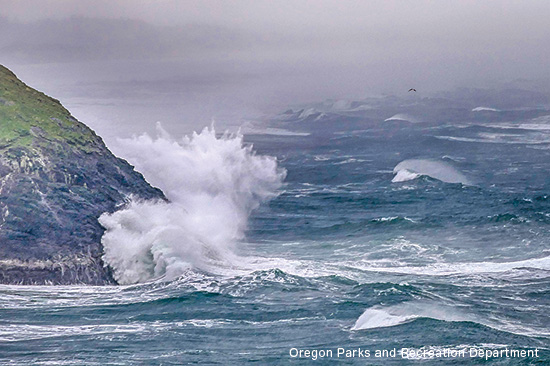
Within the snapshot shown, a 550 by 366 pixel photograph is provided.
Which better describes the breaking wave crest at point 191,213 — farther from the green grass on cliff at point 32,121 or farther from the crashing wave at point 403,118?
the crashing wave at point 403,118

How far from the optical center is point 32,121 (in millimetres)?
60875

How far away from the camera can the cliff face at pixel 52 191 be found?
5041 centimetres

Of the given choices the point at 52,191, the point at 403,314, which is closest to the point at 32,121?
the point at 52,191

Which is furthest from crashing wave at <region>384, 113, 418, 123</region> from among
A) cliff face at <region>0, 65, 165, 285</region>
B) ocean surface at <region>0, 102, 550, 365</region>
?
cliff face at <region>0, 65, 165, 285</region>

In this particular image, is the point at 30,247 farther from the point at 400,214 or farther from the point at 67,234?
the point at 400,214

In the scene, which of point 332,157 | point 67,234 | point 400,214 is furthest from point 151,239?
point 332,157

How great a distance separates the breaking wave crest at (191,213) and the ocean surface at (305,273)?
0.15m

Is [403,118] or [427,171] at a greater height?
[403,118]

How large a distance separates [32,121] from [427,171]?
4132 cm

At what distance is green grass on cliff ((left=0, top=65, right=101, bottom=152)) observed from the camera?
5838 centimetres

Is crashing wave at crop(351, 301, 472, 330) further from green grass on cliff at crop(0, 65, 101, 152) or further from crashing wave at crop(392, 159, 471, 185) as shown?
crashing wave at crop(392, 159, 471, 185)

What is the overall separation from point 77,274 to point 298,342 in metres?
16.1

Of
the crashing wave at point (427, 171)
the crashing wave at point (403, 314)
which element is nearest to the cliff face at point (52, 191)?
the crashing wave at point (403, 314)

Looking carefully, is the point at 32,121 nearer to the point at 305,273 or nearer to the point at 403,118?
the point at 305,273
